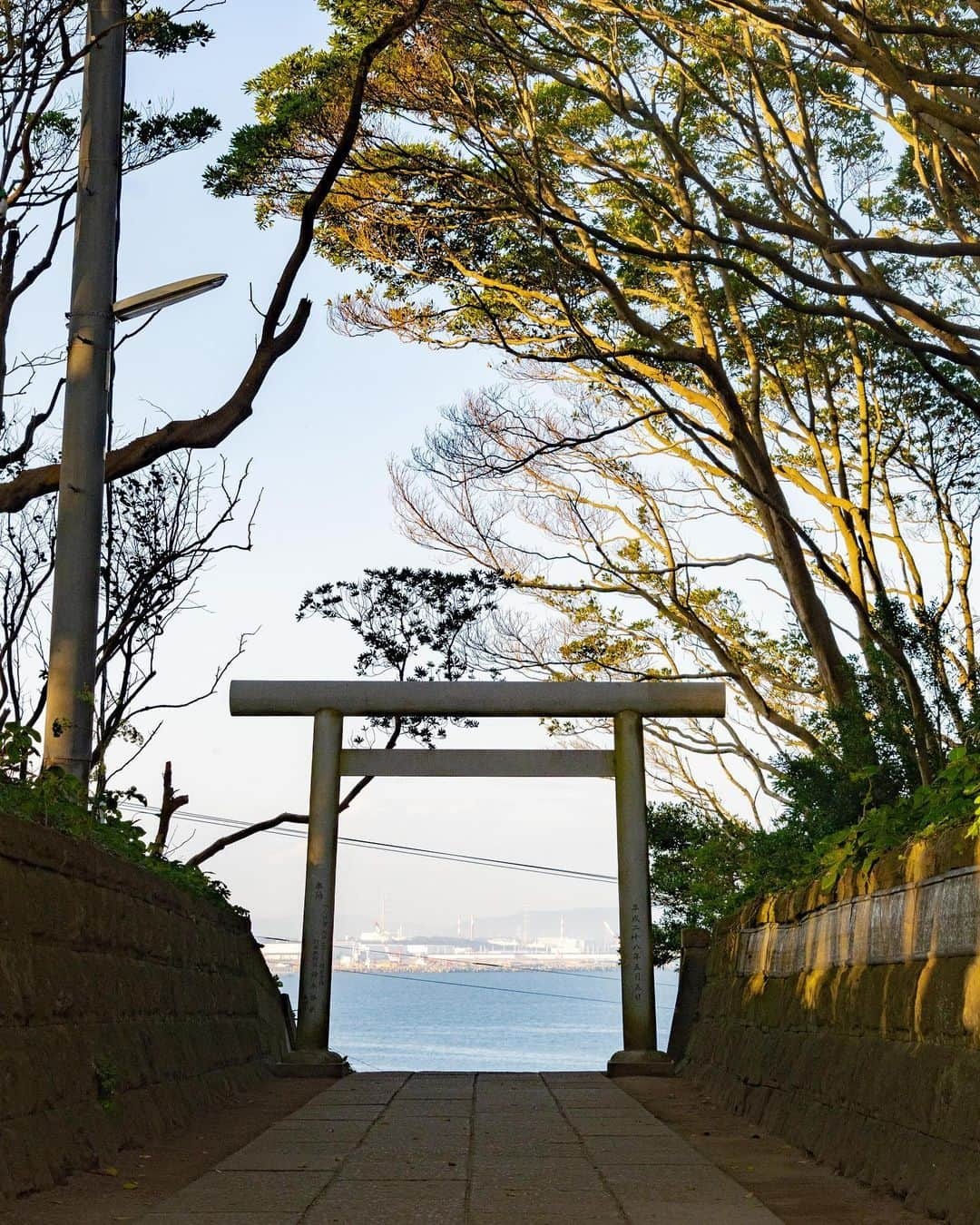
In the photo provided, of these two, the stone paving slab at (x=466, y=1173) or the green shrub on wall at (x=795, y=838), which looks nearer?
the stone paving slab at (x=466, y=1173)

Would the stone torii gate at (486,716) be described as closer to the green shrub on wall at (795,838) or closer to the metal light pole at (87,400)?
the green shrub on wall at (795,838)

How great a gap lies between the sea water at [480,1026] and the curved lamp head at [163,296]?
262 inches

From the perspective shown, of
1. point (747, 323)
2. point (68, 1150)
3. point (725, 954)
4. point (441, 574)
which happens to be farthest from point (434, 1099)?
point (747, 323)

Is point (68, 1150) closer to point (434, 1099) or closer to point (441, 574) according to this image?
point (434, 1099)

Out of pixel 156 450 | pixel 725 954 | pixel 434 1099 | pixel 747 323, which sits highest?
pixel 747 323

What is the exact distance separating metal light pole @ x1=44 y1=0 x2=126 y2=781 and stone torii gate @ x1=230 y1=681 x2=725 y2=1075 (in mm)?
4280

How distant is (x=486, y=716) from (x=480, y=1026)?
254ft

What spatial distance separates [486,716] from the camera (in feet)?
33.3

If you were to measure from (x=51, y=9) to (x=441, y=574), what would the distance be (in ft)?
22.4

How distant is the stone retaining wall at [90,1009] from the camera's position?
3.65 metres

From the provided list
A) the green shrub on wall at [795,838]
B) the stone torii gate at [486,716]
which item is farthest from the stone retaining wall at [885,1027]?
the stone torii gate at [486,716]

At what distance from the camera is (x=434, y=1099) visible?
6.52m

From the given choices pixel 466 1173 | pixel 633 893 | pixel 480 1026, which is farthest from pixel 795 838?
pixel 480 1026

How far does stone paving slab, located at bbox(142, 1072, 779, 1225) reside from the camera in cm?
346
